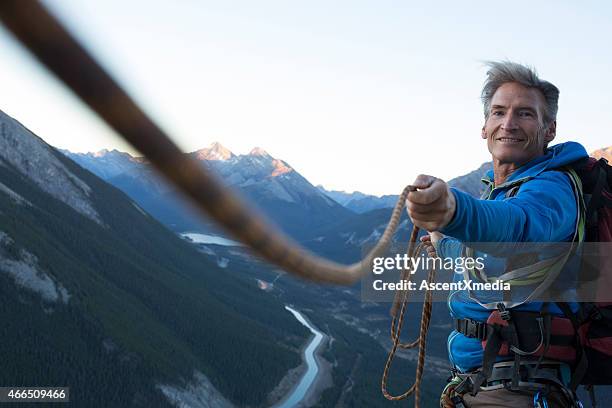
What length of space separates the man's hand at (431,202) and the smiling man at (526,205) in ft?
2.49

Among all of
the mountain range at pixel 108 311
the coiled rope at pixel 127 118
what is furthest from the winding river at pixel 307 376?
the coiled rope at pixel 127 118

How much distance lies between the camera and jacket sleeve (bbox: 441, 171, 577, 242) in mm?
2828

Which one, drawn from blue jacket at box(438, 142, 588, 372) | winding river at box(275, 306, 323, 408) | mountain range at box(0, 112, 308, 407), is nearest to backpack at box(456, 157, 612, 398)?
blue jacket at box(438, 142, 588, 372)

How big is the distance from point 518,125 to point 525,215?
1.51 meters

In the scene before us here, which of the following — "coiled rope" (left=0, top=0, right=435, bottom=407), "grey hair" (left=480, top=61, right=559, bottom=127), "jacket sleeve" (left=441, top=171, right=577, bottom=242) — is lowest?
"coiled rope" (left=0, top=0, right=435, bottom=407)

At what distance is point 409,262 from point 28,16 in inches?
176

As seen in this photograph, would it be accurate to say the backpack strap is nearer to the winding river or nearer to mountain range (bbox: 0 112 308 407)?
mountain range (bbox: 0 112 308 407)

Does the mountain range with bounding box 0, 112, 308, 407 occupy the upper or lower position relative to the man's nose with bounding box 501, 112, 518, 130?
lower

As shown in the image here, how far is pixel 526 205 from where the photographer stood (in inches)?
127

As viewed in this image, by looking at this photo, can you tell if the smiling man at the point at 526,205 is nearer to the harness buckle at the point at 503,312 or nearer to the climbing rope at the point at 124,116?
the harness buckle at the point at 503,312

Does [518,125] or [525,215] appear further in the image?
[518,125]

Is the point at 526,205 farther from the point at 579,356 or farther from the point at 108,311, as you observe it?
the point at 108,311

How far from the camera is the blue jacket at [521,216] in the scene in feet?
9.37

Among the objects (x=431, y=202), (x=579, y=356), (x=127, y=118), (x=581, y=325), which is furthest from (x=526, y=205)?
(x=127, y=118)
